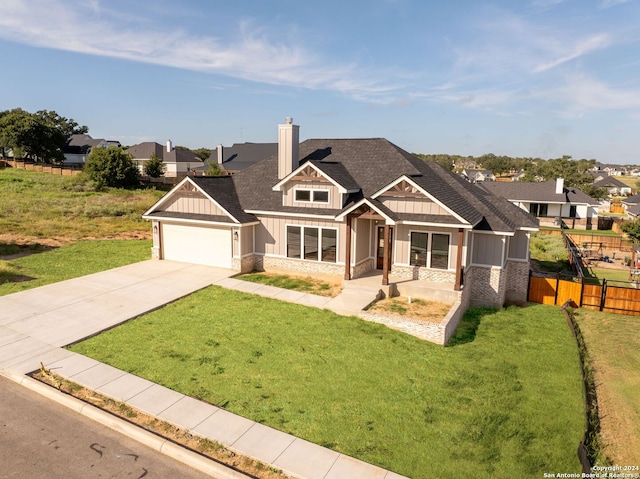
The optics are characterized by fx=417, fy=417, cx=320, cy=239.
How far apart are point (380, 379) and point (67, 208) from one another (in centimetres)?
3554

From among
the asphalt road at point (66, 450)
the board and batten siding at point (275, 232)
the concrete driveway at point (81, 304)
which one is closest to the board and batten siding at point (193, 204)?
the board and batten siding at point (275, 232)

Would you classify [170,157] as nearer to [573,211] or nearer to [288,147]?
[288,147]

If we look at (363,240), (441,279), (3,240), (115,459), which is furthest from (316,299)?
(3,240)

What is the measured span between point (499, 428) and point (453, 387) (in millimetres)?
1821

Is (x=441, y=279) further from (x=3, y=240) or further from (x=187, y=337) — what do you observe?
(x=3, y=240)

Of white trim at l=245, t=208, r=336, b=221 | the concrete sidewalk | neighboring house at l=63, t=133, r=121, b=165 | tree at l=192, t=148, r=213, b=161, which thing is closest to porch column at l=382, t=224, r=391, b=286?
the concrete sidewalk

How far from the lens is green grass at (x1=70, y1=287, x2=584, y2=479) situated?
28.9 feet

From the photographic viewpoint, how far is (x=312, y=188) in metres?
20.6

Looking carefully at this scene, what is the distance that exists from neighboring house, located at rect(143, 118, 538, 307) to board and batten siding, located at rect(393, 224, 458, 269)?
0.15 ft

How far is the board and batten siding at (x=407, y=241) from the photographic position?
18094 millimetres

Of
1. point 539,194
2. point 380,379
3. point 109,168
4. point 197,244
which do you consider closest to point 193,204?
point 197,244

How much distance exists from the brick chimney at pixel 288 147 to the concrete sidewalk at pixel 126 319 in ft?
20.8

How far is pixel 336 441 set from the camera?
28.9 ft

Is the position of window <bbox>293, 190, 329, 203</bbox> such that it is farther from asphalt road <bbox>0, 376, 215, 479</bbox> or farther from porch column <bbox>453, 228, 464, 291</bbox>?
asphalt road <bbox>0, 376, 215, 479</bbox>
